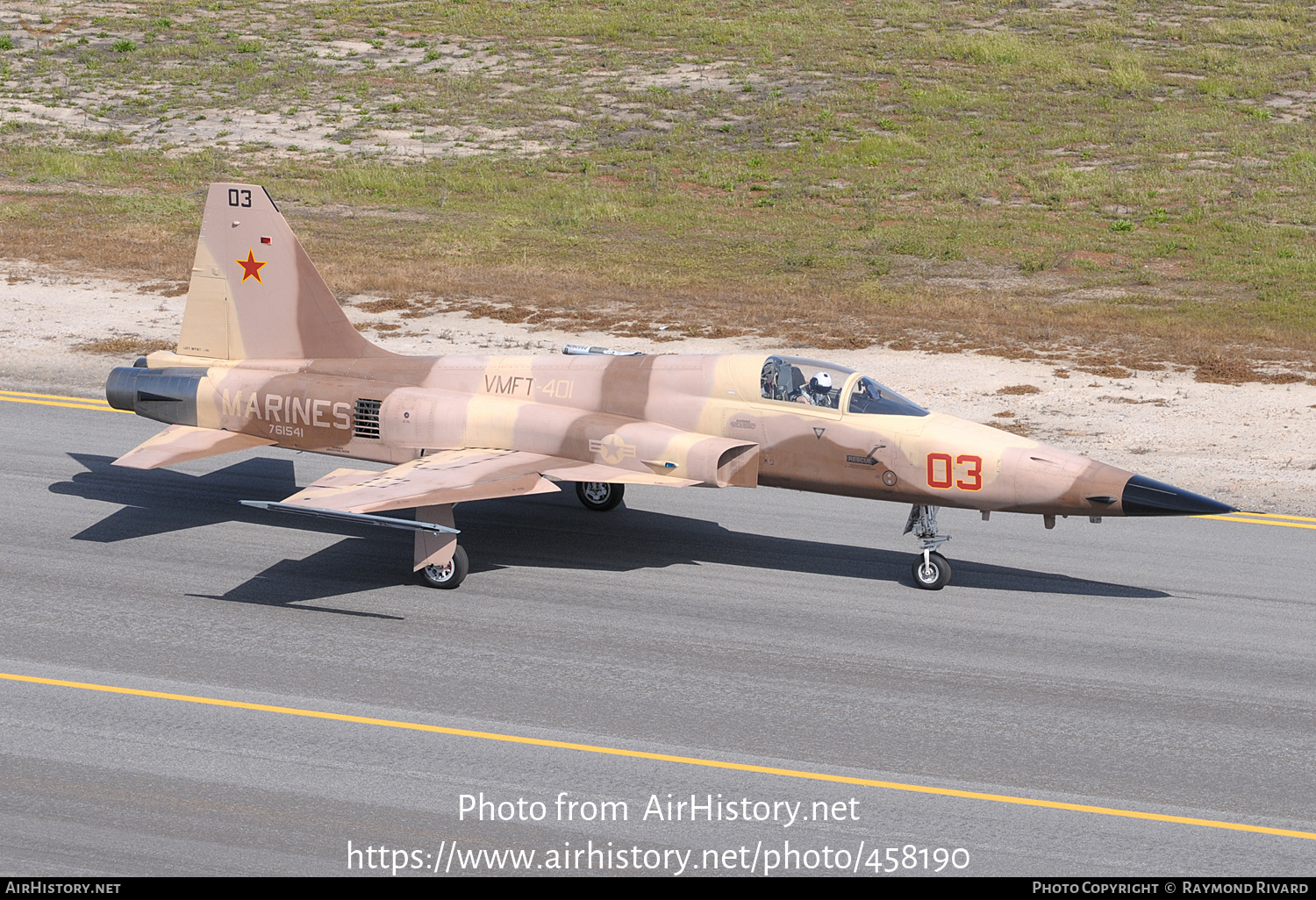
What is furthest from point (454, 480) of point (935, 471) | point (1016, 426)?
point (1016, 426)

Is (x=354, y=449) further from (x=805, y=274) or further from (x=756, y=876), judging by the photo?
(x=805, y=274)

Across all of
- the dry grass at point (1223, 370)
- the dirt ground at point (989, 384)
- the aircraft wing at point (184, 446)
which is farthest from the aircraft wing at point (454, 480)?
the dry grass at point (1223, 370)

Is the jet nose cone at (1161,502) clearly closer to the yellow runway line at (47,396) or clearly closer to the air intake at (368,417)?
the air intake at (368,417)

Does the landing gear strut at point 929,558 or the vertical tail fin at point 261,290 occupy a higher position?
the vertical tail fin at point 261,290

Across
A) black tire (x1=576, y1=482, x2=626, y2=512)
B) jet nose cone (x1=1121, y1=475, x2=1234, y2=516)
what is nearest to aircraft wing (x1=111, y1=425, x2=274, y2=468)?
black tire (x1=576, y1=482, x2=626, y2=512)

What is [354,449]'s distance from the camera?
1652cm

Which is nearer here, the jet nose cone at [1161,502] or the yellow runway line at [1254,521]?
the jet nose cone at [1161,502]

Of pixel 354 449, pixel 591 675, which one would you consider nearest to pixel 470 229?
pixel 354 449

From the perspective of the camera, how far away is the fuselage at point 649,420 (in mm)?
14328

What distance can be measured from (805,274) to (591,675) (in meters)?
22.3

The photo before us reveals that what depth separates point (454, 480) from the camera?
574 inches

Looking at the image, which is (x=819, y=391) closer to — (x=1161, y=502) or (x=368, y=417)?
(x=1161, y=502)

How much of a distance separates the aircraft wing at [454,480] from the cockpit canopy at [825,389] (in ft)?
5.55

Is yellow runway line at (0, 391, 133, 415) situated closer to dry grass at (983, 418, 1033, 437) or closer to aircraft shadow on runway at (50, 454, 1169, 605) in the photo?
aircraft shadow on runway at (50, 454, 1169, 605)
